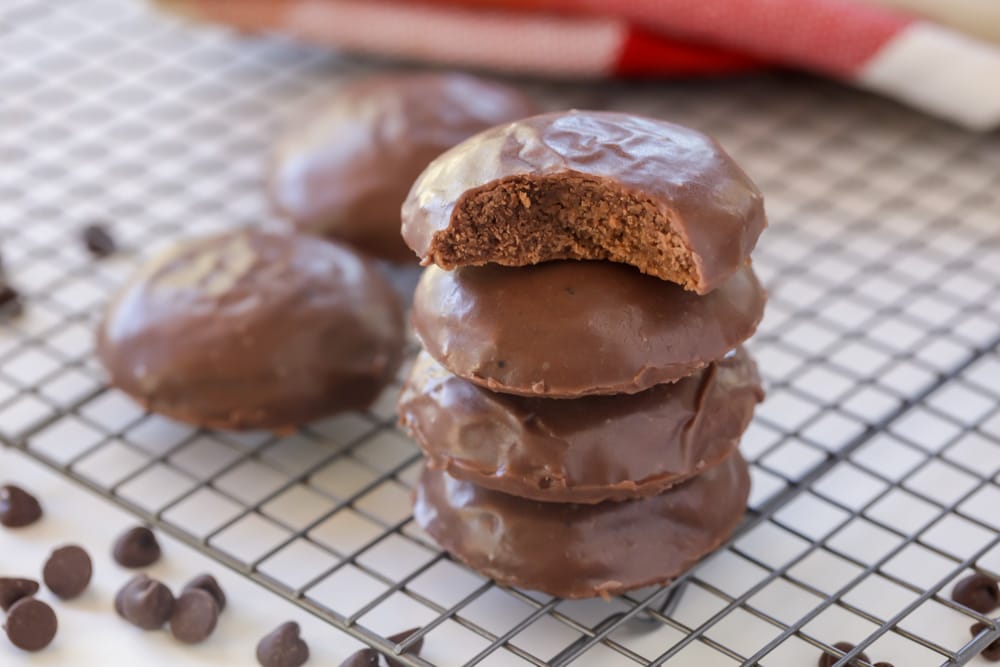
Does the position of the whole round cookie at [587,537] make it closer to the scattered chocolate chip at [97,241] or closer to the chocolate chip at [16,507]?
the chocolate chip at [16,507]

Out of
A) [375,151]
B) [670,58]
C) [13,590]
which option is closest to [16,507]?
[13,590]

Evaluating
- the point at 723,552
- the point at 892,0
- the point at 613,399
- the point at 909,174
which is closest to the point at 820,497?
the point at 723,552

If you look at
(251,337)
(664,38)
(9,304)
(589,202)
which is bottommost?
(9,304)

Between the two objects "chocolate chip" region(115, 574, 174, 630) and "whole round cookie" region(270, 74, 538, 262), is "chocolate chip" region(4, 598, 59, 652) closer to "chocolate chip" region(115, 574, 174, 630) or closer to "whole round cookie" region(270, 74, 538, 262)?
"chocolate chip" region(115, 574, 174, 630)

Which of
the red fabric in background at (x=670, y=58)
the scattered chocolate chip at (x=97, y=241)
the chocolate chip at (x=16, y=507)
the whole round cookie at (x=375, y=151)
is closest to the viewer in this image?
the chocolate chip at (x=16, y=507)

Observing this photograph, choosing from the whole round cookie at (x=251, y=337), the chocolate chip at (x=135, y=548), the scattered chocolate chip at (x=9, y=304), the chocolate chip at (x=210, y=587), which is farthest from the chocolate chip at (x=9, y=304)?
the chocolate chip at (x=210, y=587)

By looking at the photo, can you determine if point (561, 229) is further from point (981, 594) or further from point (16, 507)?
point (16, 507)
